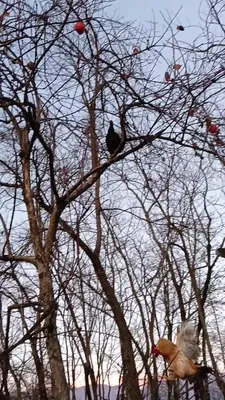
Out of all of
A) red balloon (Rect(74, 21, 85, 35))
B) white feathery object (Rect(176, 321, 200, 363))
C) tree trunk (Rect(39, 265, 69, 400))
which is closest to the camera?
red balloon (Rect(74, 21, 85, 35))

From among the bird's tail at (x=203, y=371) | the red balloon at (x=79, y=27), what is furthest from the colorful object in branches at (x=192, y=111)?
the bird's tail at (x=203, y=371)

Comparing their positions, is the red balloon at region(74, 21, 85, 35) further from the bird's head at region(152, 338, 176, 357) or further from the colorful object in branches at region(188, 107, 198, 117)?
the bird's head at region(152, 338, 176, 357)

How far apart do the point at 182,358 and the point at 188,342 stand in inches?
6.5

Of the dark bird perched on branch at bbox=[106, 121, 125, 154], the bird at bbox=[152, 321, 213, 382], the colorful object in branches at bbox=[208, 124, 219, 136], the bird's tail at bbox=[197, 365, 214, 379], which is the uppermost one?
the dark bird perched on branch at bbox=[106, 121, 125, 154]

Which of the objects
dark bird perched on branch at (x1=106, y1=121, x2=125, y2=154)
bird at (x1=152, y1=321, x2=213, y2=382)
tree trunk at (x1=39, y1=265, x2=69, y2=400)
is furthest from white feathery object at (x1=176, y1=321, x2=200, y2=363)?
dark bird perched on branch at (x1=106, y1=121, x2=125, y2=154)

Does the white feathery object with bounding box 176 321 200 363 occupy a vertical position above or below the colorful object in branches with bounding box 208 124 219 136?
below

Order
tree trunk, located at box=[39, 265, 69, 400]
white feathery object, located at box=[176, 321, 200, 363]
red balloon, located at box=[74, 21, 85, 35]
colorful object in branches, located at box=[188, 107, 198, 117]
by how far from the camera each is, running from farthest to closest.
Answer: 1. tree trunk, located at box=[39, 265, 69, 400]
2. white feathery object, located at box=[176, 321, 200, 363]
3. colorful object in branches, located at box=[188, 107, 198, 117]
4. red balloon, located at box=[74, 21, 85, 35]

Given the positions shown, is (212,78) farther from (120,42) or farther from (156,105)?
(120,42)

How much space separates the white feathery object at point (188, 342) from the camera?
11.3 feet

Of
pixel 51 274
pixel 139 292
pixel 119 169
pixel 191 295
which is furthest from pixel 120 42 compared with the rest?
pixel 191 295

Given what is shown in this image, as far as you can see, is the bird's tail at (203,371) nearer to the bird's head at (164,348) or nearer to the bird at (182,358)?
the bird at (182,358)

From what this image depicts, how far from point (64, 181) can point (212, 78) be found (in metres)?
1.56

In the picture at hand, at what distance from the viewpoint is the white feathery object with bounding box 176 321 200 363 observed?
3.45 m

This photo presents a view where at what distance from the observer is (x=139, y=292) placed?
846 centimetres
